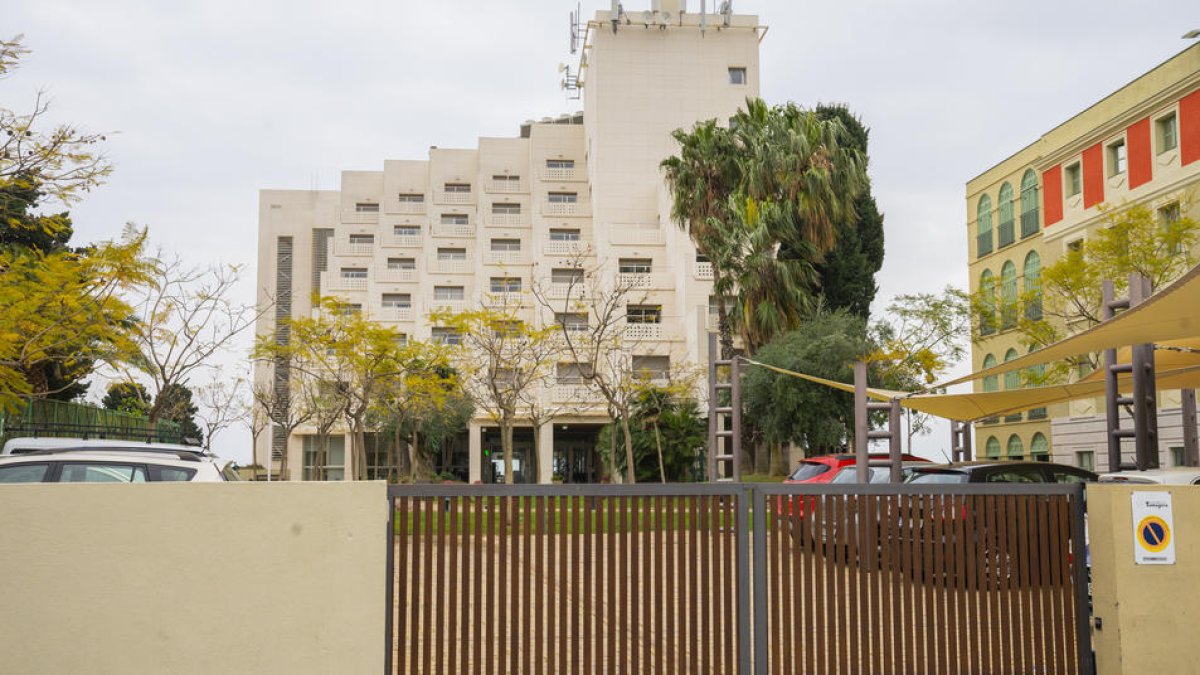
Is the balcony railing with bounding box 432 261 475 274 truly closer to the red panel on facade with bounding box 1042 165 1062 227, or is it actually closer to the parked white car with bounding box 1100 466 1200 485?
the red panel on facade with bounding box 1042 165 1062 227

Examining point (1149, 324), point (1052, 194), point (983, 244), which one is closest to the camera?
point (1149, 324)

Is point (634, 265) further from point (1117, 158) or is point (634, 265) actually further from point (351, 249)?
point (1117, 158)

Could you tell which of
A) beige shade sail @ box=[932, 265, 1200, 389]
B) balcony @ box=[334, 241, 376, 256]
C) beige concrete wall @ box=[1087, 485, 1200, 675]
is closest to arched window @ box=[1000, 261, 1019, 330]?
beige shade sail @ box=[932, 265, 1200, 389]

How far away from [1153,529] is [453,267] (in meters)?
51.9

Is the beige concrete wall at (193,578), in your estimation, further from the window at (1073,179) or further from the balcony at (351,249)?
the balcony at (351,249)

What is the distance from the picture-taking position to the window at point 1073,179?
3634 cm

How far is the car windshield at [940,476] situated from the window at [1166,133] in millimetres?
21068

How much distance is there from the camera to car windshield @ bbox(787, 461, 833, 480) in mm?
17578

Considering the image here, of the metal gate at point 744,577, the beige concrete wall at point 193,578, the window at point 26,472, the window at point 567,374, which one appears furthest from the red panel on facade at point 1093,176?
the beige concrete wall at point 193,578

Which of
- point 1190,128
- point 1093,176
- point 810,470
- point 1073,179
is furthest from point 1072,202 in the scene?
point 810,470

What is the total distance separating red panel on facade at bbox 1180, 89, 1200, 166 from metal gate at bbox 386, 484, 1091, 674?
83.9ft

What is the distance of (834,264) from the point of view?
151 feet

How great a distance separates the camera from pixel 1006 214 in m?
43.0

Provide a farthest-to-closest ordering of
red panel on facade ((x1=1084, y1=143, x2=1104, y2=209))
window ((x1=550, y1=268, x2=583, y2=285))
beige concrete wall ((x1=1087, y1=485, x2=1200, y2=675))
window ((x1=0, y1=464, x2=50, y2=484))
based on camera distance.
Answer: window ((x1=550, y1=268, x2=583, y2=285)) < red panel on facade ((x1=1084, y1=143, x2=1104, y2=209)) < window ((x1=0, y1=464, x2=50, y2=484)) < beige concrete wall ((x1=1087, y1=485, x2=1200, y2=675))
